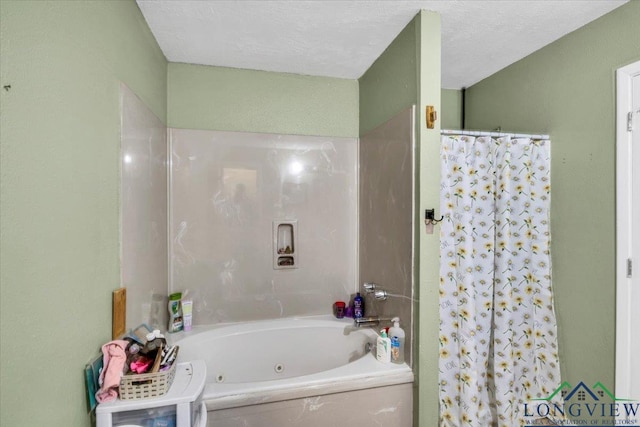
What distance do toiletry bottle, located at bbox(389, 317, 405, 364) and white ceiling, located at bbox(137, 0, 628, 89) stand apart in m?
1.60

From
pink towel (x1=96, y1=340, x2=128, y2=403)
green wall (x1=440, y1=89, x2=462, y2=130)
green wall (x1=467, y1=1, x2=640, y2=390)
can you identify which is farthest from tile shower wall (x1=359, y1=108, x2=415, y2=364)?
pink towel (x1=96, y1=340, x2=128, y2=403)

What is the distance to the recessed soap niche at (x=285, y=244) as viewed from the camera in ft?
7.14

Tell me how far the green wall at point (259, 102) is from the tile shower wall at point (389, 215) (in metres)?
0.33

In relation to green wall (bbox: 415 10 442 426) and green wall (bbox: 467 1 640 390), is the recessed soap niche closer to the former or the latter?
green wall (bbox: 415 10 442 426)

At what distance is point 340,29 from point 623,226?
173 centimetres

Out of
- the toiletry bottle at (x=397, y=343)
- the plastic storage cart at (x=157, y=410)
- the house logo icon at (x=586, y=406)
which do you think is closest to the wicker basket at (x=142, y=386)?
the plastic storage cart at (x=157, y=410)

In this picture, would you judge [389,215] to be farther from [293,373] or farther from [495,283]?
[293,373]

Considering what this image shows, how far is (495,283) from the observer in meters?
1.76

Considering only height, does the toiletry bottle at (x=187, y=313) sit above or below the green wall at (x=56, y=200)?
below

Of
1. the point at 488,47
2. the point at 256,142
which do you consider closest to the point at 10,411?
the point at 256,142

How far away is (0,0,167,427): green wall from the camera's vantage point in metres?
0.68

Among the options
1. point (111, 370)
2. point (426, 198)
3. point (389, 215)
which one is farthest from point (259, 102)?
point (111, 370)

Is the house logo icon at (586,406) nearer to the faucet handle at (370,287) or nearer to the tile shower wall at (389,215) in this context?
the tile shower wall at (389,215)

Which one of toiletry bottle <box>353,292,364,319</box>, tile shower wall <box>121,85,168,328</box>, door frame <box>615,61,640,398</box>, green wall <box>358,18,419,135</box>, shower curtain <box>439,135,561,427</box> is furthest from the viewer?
toiletry bottle <box>353,292,364,319</box>
